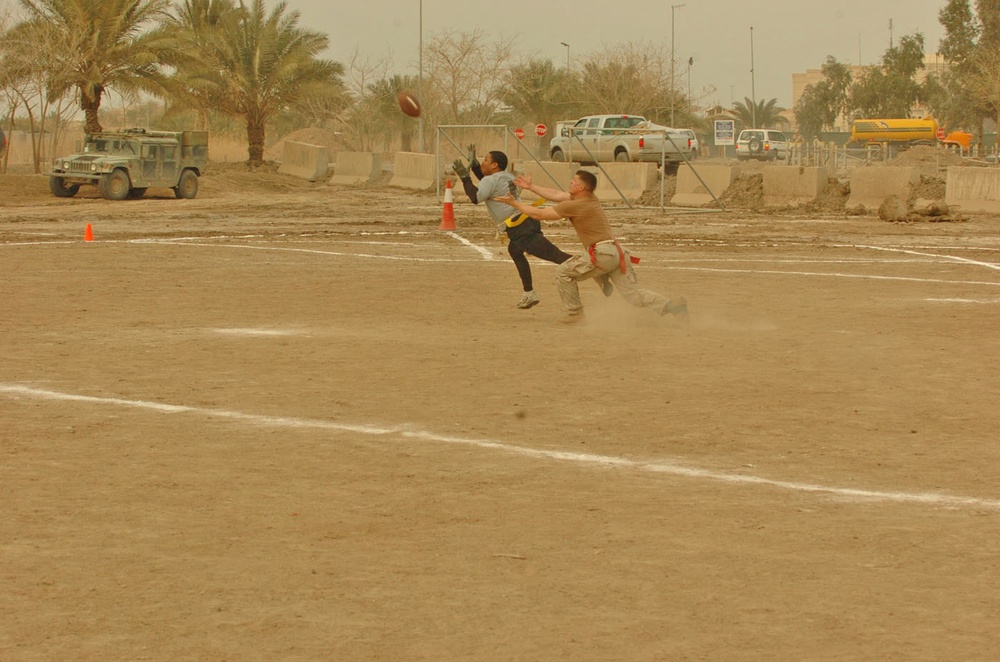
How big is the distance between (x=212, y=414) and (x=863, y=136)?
6718 centimetres

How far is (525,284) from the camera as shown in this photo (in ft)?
42.4

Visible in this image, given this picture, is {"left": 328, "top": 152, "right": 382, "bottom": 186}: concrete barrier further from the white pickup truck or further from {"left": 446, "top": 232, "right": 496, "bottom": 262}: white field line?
{"left": 446, "top": 232, "right": 496, "bottom": 262}: white field line

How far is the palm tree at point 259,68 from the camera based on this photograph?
45.3 meters

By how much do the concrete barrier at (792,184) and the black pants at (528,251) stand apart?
16.8 metres

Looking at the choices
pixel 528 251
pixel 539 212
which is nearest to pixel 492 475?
pixel 539 212

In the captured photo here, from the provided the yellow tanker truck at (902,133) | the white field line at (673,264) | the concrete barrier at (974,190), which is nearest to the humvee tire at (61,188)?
the white field line at (673,264)

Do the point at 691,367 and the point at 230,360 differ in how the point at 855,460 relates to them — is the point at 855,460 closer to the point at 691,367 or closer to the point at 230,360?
the point at 691,367

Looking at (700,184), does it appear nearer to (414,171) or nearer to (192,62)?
(414,171)

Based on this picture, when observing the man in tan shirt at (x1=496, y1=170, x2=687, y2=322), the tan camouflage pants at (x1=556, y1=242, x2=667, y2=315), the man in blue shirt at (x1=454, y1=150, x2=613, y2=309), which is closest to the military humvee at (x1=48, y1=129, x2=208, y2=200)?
the man in blue shirt at (x1=454, y1=150, x2=613, y2=309)

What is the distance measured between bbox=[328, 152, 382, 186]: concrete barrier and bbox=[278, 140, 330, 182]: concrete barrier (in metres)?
1.05

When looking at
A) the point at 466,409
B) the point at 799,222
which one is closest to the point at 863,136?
the point at 799,222

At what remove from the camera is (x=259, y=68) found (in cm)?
4556

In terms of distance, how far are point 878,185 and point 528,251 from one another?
54.1ft

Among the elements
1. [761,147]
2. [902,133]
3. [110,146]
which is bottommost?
[110,146]
